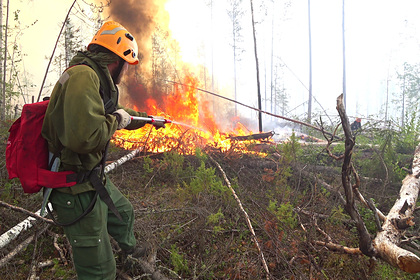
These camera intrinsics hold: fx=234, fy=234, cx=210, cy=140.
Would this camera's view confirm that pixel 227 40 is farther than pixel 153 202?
Yes

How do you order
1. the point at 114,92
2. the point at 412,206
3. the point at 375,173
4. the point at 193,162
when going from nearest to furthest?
the point at 114,92, the point at 412,206, the point at 375,173, the point at 193,162

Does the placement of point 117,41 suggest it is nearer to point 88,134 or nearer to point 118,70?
point 118,70

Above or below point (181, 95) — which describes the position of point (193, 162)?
below

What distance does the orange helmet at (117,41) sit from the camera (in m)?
2.21

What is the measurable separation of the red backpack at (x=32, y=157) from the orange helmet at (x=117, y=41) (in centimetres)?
78

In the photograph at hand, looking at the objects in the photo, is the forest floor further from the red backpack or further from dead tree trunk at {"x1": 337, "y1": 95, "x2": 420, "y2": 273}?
the red backpack

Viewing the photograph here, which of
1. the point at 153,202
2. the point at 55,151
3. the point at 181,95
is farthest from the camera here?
the point at 181,95

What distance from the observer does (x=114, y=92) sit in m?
2.22

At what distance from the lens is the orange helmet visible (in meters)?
2.21

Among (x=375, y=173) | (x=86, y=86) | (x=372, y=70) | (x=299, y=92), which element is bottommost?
(x=375, y=173)

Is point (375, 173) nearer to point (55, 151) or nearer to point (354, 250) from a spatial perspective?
point (354, 250)

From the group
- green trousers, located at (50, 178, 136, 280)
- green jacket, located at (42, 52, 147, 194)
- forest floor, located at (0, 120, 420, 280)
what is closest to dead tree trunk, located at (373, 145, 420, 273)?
forest floor, located at (0, 120, 420, 280)

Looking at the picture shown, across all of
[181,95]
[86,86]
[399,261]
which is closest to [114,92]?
[86,86]

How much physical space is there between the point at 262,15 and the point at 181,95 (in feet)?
70.6
